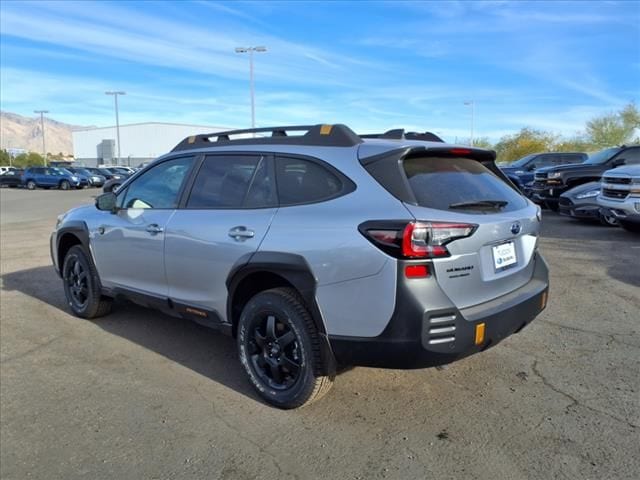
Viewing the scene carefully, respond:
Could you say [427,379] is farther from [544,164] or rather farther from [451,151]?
[544,164]

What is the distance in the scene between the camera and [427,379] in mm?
3816

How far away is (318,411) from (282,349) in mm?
465

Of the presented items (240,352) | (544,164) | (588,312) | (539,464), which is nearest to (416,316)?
(539,464)

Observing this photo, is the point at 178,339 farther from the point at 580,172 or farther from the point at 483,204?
the point at 580,172

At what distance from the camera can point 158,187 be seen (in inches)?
179

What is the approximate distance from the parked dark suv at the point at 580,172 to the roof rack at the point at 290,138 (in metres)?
11.2

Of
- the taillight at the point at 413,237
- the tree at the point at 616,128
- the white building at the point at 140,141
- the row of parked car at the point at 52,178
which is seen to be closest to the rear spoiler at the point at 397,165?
the taillight at the point at 413,237

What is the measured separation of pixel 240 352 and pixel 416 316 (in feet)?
4.78

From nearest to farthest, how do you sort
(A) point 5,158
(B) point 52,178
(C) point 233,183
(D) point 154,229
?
(C) point 233,183
(D) point 154,229
(B) point 52,178
(A) point 5,158

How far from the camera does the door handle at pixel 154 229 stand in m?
4.21

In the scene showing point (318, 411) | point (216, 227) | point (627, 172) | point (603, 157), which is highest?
point (603, 157)

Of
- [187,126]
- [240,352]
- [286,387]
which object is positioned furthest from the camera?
[187,126]

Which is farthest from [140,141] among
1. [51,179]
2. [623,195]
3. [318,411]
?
[318,411]

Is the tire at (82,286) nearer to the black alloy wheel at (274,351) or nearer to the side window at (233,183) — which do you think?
the side window at (233,183)
